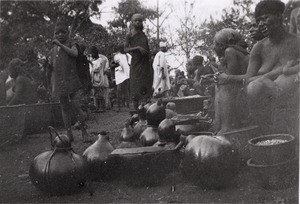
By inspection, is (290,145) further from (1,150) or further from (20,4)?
(20,4)

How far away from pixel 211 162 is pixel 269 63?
1.34m

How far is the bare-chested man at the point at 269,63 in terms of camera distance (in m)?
3.86

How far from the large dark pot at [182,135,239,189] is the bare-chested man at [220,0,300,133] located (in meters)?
0.52

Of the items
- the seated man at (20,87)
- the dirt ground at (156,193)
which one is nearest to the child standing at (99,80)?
the seated man at (20,87)

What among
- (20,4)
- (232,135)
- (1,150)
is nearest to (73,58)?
(1,150)

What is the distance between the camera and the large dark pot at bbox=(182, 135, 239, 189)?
356 cm

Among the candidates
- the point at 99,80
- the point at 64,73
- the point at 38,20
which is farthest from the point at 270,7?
the point at 38,20

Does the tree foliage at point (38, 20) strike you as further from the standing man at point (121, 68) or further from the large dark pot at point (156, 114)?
the large dark pot at point (156, 114)

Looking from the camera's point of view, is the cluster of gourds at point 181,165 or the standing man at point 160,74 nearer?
the cluster of gourds at point 181,165

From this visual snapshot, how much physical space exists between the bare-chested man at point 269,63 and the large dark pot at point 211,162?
1.70 ft

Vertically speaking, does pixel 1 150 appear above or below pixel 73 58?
below

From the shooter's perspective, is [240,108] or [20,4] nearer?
[240,108]

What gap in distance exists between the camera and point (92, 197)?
3.66 m

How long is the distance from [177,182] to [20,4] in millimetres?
16172
